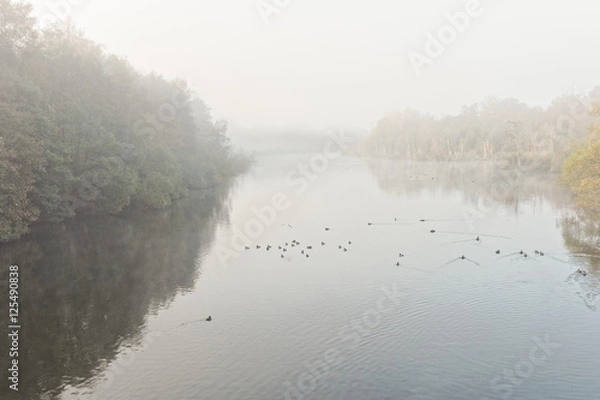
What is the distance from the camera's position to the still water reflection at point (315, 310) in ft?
80.3

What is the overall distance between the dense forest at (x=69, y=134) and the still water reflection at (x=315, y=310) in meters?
5.16

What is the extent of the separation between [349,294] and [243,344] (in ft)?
36.6

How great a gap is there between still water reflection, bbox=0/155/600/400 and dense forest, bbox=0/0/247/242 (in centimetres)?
516

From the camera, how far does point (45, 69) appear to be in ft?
216

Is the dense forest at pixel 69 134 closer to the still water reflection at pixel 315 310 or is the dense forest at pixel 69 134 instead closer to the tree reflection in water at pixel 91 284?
the tree reflection in water at pixel 91 284

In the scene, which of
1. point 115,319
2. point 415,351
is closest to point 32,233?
point 115,319

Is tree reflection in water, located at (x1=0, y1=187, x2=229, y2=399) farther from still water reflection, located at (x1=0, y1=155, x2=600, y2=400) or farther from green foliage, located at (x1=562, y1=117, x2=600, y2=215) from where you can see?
green foliage, located at (x1=562, y1=117, x2=600, y2=215)

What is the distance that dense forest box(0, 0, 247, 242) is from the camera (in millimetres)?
50938

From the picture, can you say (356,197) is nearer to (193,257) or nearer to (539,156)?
(193,257)

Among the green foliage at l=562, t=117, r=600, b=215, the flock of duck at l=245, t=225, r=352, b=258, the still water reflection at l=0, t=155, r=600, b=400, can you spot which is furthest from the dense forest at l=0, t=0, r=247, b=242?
the green foliage at l=562, t=117, r=600, b=215

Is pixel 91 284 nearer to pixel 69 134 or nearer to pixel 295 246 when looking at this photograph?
pixel 295 246

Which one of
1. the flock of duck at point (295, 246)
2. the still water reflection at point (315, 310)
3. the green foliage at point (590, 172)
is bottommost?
the still water reflection at point (315, 310)

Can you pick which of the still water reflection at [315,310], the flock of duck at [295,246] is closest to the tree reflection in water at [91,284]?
the still water reflection at [315,310]

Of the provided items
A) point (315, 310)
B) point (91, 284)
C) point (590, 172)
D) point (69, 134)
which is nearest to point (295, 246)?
point (315, 310)
